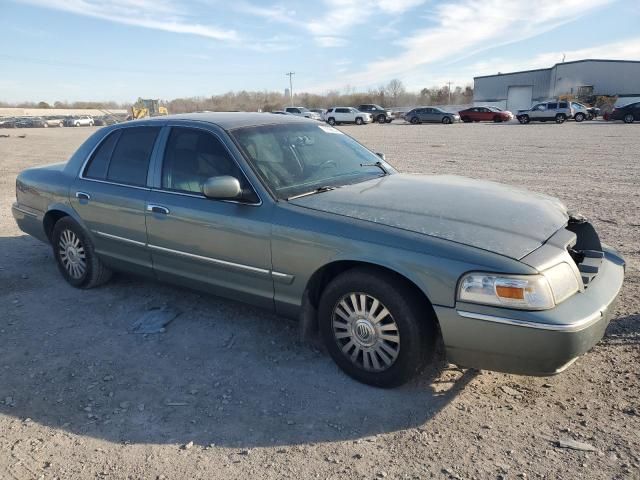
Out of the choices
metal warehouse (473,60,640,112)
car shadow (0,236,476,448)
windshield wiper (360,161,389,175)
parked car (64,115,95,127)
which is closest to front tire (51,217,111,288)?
car shadow (0,236,476,448)

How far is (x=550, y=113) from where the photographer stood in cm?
3788

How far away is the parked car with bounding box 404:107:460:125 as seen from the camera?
4394 centimetres

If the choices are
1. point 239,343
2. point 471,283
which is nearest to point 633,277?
point 471,283

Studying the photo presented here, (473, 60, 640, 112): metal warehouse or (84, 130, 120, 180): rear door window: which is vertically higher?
(473, 60, 640, 112): metal warehouse

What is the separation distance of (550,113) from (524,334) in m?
39.9

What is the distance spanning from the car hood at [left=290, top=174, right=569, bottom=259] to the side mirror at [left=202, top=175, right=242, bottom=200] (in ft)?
1.32

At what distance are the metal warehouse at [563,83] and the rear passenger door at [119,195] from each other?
2556 inches

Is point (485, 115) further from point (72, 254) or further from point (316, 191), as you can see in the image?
point (316, 191)

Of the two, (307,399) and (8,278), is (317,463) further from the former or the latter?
(8,278)

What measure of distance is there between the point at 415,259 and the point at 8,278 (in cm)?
457

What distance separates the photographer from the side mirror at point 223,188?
3449 mm

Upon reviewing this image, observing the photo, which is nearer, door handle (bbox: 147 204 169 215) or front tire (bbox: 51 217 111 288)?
door handle (bbox: 147 204 169 215)

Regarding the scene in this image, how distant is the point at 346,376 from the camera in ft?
11.0

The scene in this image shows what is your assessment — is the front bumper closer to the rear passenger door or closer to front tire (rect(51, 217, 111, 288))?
the rear passenger door
